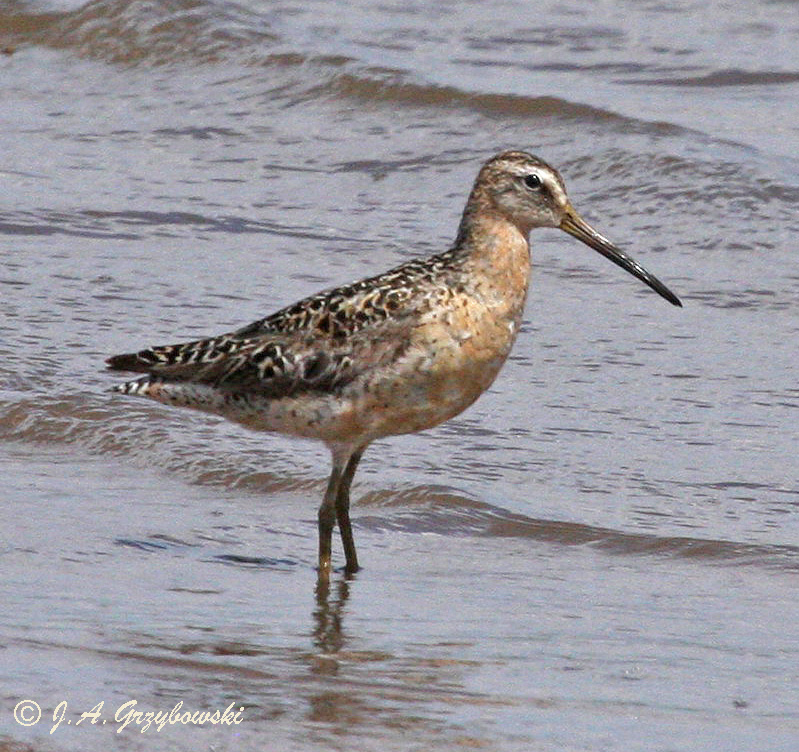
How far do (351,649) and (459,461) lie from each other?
2.26 m

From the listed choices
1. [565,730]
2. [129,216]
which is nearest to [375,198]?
[129,216]

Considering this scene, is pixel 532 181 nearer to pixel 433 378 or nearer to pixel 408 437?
pixel 433 378

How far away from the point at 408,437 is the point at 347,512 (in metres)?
1.38

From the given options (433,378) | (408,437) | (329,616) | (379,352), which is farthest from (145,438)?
(329,616)

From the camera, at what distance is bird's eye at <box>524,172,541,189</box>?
7277 millimetres

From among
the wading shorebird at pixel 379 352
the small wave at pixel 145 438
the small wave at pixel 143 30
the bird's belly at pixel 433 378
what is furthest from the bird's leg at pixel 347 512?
the small wave at pixel 143 30

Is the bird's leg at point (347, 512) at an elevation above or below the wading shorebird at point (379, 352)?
below

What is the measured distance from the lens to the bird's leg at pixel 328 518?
6.84 m

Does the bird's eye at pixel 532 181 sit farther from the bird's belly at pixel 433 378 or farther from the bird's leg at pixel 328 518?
the bird's leg at pixel 328 518

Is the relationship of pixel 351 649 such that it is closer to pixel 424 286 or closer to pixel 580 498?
pixel 424 286

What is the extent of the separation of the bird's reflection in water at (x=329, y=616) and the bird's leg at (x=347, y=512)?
0.36 ft

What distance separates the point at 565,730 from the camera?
17.1 ft

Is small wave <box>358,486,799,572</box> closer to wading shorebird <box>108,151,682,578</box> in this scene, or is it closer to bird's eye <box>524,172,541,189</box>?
wading shorebird <box>108,151,682,578</box>

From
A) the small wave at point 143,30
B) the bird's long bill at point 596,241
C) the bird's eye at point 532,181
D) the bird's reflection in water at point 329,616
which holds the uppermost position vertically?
the bird's eye at point 532,181
